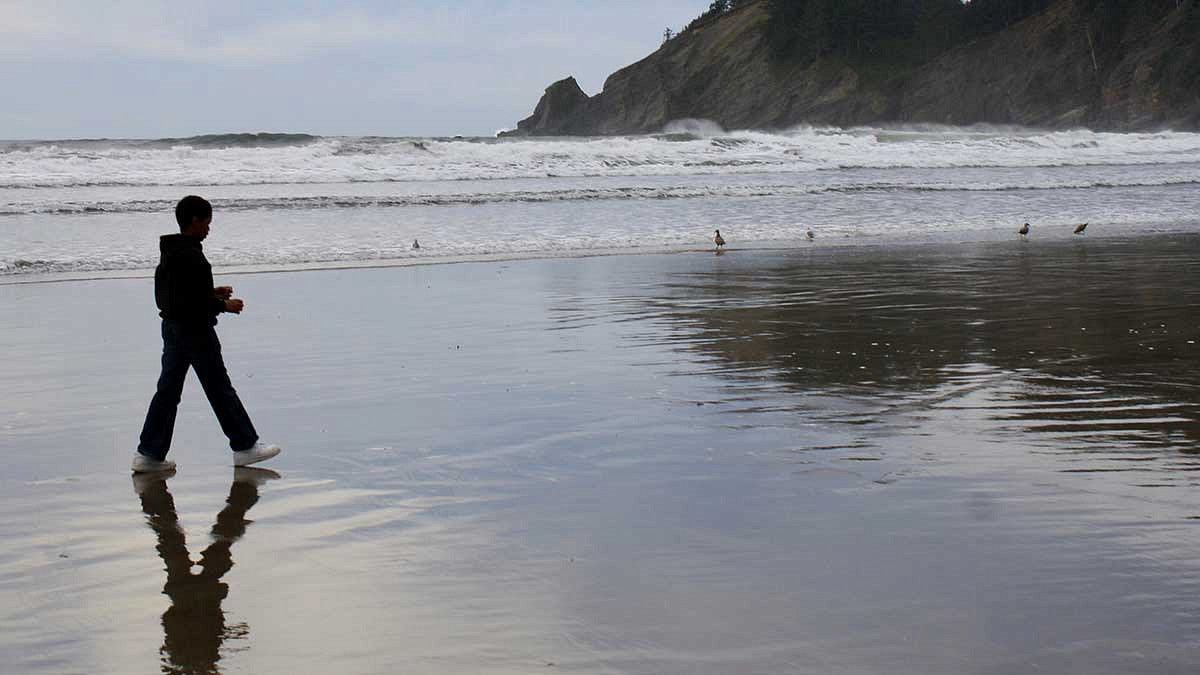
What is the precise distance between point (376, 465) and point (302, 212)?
20938 mm

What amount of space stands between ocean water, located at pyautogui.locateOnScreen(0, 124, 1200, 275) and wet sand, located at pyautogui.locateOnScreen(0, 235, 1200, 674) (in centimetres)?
918

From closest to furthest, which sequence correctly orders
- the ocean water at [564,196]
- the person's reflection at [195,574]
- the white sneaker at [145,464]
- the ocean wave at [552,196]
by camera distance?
the person's reflection at [195,574], the white sneaker at [145,464], the ocean water at [564,196], the ocean wave at [552,196]

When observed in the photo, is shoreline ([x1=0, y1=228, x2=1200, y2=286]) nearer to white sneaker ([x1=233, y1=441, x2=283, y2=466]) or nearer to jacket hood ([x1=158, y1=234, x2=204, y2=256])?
jacket hood ([x1=158, y1=234, x2=204, y2=256])

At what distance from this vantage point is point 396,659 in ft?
11.3

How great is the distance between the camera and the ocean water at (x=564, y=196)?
1978cm

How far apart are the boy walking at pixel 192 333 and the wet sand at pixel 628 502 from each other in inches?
8.9

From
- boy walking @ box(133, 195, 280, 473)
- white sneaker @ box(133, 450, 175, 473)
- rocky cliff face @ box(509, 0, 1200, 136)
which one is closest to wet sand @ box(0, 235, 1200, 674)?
white sneaker @ box(133, 450, 175, 473)

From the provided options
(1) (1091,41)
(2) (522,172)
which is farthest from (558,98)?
(2) (522,172)

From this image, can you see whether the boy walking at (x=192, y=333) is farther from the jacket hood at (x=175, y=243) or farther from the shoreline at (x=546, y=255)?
the shoreline at (x=546, y=255)

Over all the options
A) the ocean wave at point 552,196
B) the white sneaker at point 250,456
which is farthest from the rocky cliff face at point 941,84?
the white sneaker at point 250,456

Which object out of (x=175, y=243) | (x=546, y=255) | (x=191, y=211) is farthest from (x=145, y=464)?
(x=546, y=255)

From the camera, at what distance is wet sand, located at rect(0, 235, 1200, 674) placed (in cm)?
358

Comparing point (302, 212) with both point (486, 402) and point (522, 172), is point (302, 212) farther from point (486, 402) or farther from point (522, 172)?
point (486, 402)

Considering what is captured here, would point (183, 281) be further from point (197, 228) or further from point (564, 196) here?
point (564, 196)
